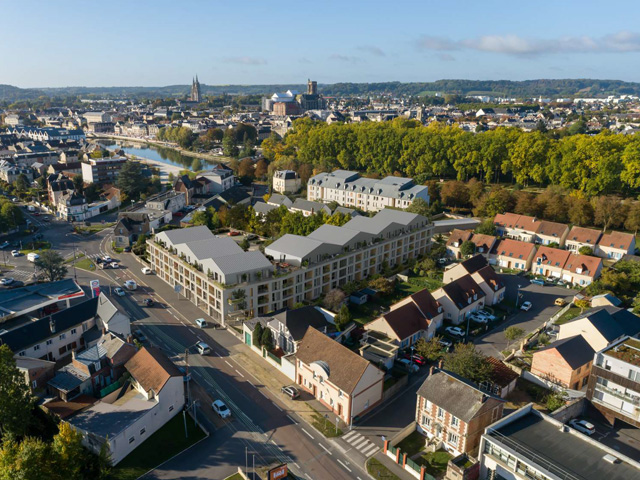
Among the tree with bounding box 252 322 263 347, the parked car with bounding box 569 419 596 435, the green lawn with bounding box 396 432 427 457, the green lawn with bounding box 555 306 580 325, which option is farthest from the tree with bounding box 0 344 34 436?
the green lawn with bounding box 555 306 580 325

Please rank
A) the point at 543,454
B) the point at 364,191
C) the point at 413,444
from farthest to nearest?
the point at 364,191
the point at 413,444
the point at 543,454

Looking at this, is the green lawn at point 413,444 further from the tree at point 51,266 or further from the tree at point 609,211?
the tree at point 609,211

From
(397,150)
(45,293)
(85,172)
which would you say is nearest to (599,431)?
(45,293)

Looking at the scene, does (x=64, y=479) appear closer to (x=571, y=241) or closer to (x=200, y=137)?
(x=571, y=241)

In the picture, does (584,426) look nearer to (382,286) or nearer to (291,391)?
(291,391)

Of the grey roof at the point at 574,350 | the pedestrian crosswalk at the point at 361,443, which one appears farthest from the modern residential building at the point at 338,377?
the grey roof at the point at 574,350

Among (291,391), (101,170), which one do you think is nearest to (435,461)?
(291,391)
